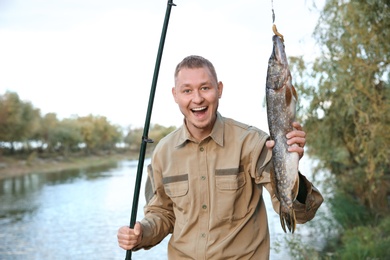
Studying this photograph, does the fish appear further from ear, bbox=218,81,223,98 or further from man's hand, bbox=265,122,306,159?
ear, bbox=218,81,223,98

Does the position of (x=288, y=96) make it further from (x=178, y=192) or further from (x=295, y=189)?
(x=178, y=192)

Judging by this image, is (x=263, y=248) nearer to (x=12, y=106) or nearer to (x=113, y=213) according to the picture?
(x=113, y=213)

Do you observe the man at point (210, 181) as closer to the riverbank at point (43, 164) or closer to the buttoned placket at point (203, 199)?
the buttoned placket at point (203, 199)

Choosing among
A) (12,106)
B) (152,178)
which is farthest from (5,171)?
(152,178)

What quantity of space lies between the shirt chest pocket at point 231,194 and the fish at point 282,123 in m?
0.44

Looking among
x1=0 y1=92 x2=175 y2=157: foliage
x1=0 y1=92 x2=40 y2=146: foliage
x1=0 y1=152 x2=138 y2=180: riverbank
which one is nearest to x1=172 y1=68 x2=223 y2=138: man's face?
x1=0 y1=92 x2=175 y2=157: foliage

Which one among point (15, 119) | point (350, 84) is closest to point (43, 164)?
point (15, 119)

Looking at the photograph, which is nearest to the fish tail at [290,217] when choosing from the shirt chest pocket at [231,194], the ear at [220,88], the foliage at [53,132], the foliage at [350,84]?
the shirt chest pocket at [231,194]

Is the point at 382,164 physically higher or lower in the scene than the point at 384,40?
lower

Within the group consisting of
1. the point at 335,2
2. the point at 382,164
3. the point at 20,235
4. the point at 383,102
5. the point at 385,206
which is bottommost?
the point at 20,235

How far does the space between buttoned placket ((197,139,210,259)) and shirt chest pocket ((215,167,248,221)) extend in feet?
0.22

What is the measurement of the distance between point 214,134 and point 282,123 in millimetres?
692

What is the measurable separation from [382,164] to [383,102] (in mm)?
2012

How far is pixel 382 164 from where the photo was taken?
10125 millimetres
